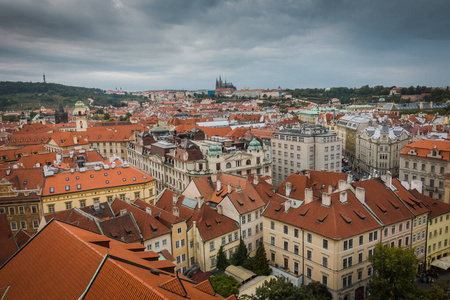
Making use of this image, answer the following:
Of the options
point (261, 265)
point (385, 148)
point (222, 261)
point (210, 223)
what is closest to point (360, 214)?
point (261, 265)

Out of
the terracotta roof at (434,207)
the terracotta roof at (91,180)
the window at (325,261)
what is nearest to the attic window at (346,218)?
the window at (325,261)

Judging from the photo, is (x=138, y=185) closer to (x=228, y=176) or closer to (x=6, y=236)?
(x=228, y=176)

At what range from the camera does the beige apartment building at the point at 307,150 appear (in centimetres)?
7675

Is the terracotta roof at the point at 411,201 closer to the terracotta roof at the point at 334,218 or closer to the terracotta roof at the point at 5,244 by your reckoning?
the terracotta roof at the point at 334,218

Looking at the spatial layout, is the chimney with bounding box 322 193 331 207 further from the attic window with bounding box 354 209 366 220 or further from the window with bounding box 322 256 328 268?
the window with bounding box 322 256 328 268

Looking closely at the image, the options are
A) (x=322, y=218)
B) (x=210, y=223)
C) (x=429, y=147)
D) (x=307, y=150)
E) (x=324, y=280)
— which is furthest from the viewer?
(x=307, y=150)

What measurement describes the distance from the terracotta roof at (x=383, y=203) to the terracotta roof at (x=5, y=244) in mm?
40755

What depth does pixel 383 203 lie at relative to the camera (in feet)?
143

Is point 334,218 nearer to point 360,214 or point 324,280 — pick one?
point 360,214

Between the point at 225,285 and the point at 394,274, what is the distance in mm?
17307

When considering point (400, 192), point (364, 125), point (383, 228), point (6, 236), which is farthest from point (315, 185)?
point (364, 125)

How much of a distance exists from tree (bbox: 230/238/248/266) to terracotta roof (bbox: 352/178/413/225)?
55.9 ft

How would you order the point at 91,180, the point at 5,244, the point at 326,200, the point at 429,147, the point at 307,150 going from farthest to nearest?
the point at 307,150, the point at 429,147, the point at 91,180, the point at 326,200, the point at 5,244

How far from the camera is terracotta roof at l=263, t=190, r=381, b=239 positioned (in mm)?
37969
